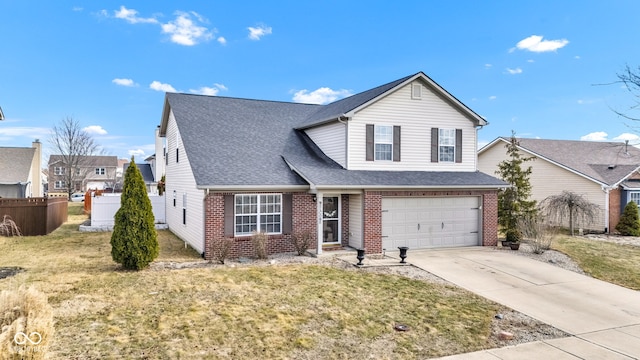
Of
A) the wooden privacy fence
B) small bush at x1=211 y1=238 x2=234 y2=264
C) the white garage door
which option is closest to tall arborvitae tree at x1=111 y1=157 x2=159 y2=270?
small bush at x1=211 y1=238 x2=234 y2=264

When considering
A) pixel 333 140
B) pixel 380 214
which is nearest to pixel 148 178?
pixel 333 140

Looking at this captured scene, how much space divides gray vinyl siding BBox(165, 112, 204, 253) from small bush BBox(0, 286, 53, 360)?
8311mm

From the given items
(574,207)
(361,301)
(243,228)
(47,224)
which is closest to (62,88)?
(47,224)

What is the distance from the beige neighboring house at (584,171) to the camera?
23.1 meters

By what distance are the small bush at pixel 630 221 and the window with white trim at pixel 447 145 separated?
12.7 meters

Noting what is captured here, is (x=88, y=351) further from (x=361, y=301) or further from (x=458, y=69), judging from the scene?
(x=458, y=69)

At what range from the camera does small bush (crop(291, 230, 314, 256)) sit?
45.8 feet

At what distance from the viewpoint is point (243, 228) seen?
13.9 metres

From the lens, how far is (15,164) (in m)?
31.8

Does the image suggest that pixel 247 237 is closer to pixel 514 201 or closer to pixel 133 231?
pixel 133 231

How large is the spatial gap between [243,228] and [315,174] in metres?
3.29

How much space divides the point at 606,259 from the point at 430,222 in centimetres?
655

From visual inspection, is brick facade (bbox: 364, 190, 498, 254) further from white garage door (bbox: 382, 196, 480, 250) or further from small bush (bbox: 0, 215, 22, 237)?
small bush (bbox: 0, 215, 22, 237)

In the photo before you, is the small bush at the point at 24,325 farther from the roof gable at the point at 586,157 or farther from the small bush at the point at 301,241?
the roof gable at the point at 586,157
